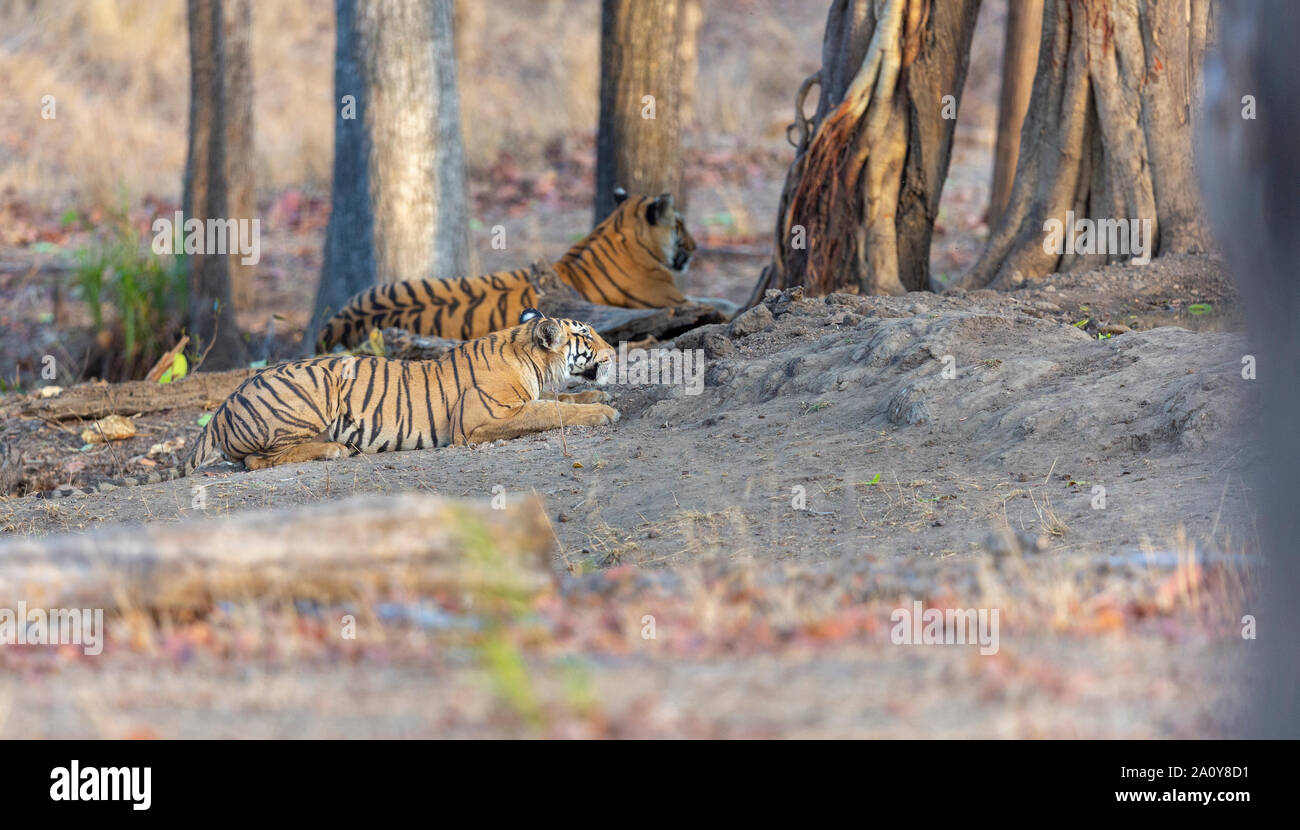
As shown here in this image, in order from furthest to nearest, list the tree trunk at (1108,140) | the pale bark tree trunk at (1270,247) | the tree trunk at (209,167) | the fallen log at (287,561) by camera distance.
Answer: the tree trunk at (209,167) < the tree trunk at (1108,140) < the fallen log at (287,561) < the pale bark tree trunk at (1270,247)

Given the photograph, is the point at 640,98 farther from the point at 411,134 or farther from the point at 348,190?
the point at 348,190

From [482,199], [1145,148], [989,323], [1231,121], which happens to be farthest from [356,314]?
[482,199]

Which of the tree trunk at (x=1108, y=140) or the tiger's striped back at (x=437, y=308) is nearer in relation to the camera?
the tree trunk at (x=1108, y=140)

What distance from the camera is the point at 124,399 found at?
8.77m

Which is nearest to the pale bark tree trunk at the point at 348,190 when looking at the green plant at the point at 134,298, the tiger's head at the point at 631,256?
the tiger's head at the point at 631,256

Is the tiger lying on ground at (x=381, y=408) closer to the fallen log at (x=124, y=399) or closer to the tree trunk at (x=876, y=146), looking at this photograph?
the fallen log at (x=124, y=399)

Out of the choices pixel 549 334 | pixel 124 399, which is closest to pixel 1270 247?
pixel 549 334

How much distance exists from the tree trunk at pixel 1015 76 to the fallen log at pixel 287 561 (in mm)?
8163

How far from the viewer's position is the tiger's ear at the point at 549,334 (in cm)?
736

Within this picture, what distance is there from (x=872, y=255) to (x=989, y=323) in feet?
5.69

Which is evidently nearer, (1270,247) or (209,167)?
(1270,247)

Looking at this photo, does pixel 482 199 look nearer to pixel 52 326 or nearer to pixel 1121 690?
pixel 52 326

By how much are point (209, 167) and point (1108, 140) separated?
813 cm

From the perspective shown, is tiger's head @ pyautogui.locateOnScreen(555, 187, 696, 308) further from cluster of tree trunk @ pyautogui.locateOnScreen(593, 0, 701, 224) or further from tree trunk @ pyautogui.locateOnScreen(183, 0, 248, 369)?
tree trunk @ pyautogui.locateOnScreen(183, 0, 248, 369)
